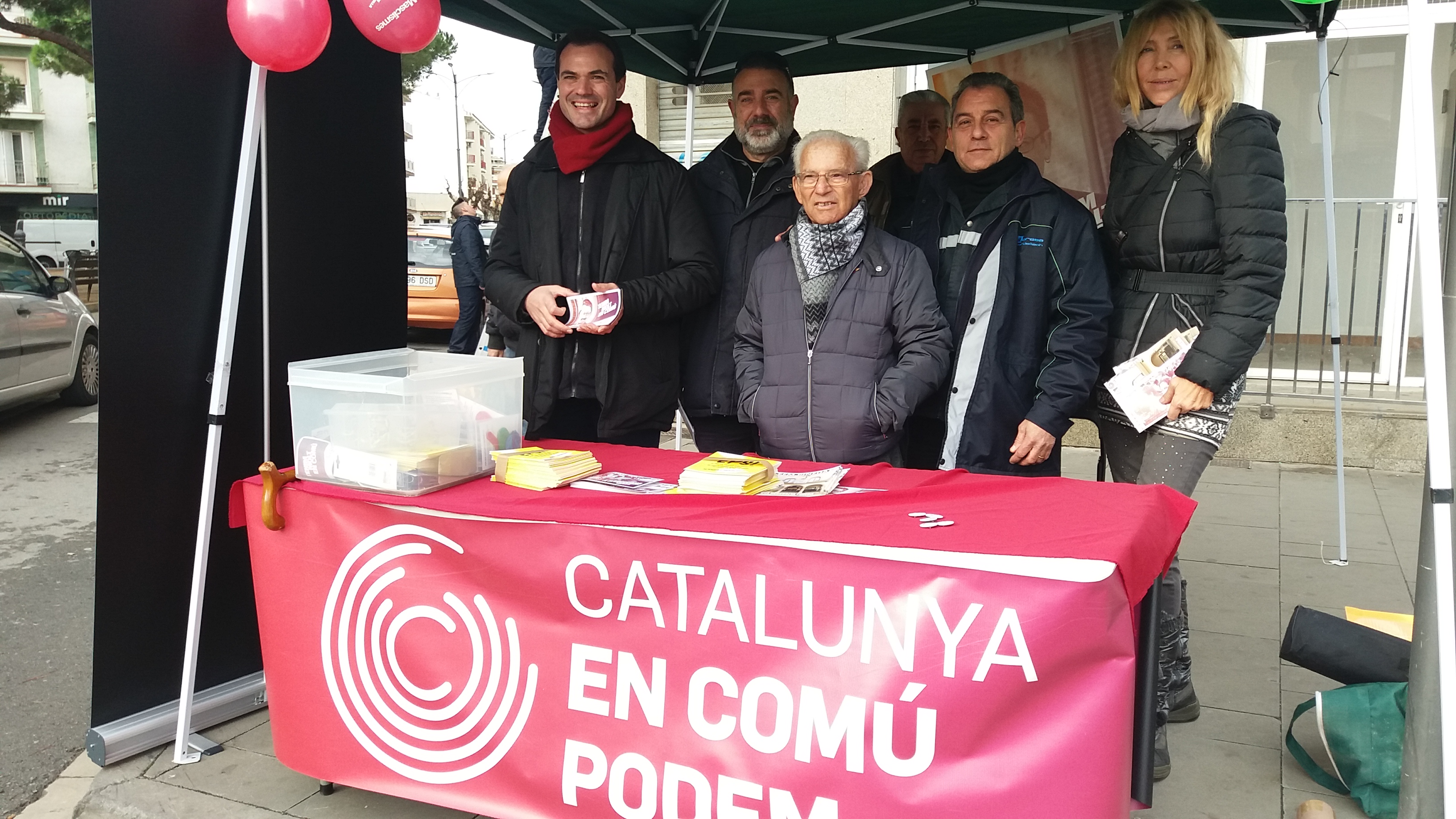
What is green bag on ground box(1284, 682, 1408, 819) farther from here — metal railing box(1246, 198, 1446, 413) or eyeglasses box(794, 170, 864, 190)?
metal railing box(1246, 198, 1446, 413)

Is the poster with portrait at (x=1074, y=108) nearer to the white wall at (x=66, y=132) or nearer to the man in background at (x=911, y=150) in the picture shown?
the man in background at (x=911, y=150)

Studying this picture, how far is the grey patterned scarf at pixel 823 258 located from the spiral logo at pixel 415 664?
1.19 m

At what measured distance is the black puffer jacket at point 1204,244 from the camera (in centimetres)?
264

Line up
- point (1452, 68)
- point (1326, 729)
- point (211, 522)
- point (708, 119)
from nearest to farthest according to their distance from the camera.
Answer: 1. point (1326, 729)
2. point (211, 522)
3. point (1452, 68)
4. point (708, 119)

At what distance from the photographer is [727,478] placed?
2.37m

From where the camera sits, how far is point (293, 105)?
3072mm

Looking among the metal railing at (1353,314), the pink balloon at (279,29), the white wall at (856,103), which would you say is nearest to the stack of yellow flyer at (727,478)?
the pink balloon at (279,29)

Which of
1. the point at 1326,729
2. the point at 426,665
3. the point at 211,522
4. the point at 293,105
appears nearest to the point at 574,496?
the point at 426,665

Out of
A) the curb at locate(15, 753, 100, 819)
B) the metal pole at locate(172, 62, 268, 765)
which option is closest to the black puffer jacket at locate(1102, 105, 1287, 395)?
the metal pole at locate(172, 62, 268, 765)

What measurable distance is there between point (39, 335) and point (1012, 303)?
7780mm

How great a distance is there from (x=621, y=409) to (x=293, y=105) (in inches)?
52.0

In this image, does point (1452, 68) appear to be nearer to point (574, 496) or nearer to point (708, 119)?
point (708, 119)

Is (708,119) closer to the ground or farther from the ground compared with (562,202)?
farther from the ground

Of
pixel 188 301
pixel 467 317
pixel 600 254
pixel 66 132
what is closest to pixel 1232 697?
pixel 600 254
